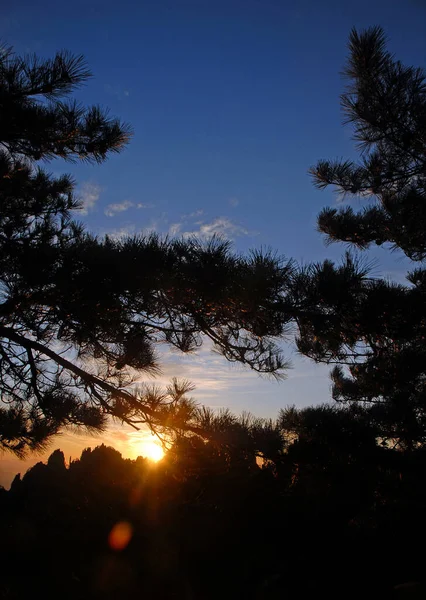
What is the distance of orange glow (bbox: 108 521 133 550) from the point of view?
2850 mm

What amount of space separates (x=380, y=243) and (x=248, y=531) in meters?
3.96

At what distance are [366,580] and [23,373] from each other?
334cm

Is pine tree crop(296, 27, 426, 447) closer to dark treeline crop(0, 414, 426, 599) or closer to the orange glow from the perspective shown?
dark treeline crop(0, 414, 426, 599)

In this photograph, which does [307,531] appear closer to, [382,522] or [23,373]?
[382,522]

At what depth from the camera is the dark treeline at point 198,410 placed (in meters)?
2.42

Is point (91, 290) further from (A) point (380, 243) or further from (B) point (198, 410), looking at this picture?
(A) point (380, 243)

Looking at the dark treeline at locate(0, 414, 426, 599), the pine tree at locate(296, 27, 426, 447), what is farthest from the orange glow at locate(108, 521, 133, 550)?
the pine tree at locate(296, 27, 426, 447)

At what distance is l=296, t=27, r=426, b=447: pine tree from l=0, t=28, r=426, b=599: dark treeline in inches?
0.9

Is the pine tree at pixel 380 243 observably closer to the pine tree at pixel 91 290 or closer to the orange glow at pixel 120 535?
the pine tree at pixel 91 290

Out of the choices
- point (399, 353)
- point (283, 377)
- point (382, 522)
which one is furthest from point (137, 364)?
point (399, 353)

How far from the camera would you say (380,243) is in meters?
5.21

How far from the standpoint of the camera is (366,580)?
83.4 inches

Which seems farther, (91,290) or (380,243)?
(380,243)

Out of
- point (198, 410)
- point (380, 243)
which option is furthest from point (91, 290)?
point (380, 243)
